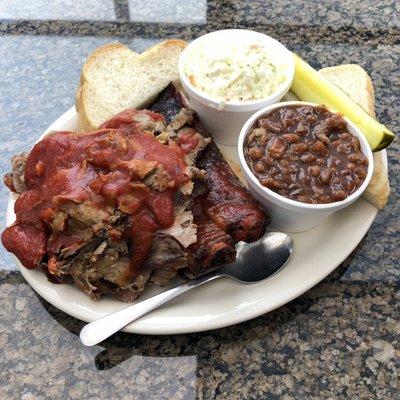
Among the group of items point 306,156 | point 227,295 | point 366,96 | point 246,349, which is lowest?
point 246,349

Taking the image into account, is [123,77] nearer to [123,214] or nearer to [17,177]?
[17,177]

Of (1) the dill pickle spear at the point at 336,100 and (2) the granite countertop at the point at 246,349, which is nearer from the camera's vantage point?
(2) the granite countertop at the point at 246,349

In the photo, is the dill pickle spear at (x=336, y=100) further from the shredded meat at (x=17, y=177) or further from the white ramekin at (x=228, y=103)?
the shredded meat at (x=17, y=177)

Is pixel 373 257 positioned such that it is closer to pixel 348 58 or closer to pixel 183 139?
pixel 183 139

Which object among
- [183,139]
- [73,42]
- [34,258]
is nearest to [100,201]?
[34,258]

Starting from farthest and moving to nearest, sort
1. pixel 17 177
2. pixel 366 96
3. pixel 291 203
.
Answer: pixel 366 96 → pixel 17 177 → pixel 291 203

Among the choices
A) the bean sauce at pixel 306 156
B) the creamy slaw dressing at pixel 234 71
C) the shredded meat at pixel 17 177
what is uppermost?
the creamy slaw dressing at pixel 234 71

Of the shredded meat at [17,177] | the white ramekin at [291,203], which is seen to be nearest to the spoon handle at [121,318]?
Answer: the white ramekin at [291,203]

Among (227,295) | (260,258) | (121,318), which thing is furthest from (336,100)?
(121,318)
